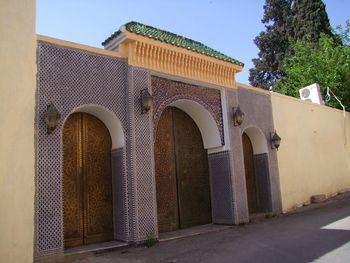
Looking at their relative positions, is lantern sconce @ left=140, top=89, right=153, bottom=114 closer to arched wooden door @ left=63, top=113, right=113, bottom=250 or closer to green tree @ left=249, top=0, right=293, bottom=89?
arched wooden door @ left=63, top=113, right=113, bottom=250

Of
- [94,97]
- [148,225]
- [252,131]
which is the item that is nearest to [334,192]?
[252,131]

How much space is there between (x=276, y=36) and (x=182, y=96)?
1831 centimetres

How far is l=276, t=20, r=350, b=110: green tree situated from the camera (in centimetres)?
1514

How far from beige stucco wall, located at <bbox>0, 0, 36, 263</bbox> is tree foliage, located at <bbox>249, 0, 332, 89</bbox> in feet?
61.2

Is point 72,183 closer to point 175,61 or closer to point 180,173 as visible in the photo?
point 180,173

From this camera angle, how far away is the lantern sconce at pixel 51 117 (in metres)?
5.00

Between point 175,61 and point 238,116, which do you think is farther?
point 238,116

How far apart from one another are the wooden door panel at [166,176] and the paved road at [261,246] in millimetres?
847

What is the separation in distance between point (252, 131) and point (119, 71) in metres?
4.40

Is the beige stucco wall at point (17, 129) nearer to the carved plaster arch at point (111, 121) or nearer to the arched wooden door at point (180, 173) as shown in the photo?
the carved plaster arch at point (111, 121)

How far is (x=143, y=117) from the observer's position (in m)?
6.41

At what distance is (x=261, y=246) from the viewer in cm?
Answer: 562

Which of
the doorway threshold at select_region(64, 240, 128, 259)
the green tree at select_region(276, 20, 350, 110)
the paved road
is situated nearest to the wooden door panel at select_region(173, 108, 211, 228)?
the paved road

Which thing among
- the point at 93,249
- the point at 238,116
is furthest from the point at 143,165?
the point at 238,116
